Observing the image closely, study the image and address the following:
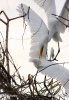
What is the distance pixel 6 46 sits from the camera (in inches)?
38.4

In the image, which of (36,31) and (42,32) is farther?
(42,32)

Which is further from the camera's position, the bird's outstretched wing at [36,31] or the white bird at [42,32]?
the bird's outstretched wing at [36,31]

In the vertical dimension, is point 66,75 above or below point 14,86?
below

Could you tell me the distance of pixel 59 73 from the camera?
1.70m

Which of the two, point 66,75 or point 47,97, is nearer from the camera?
point 47,97

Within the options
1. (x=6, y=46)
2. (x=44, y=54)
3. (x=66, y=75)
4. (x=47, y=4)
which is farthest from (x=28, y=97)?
(x=47, y=4)

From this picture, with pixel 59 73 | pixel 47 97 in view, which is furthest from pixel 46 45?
pixel 47 97


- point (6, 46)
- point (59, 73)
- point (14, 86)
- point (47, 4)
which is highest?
point (47, 4)

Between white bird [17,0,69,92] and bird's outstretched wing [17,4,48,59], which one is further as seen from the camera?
bird's outstretched wing [17,4,48,59]

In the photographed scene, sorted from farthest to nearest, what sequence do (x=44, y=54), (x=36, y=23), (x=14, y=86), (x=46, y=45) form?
(x=46, y=45), (x=36, y=23), (x=44, y=54), (x=14, y=86)

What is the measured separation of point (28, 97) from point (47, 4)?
6.24ft

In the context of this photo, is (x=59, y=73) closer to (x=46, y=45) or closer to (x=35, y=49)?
(x=35, y=49)

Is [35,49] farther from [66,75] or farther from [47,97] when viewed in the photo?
[47,97]

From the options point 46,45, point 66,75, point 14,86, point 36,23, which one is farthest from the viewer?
point 46,45
